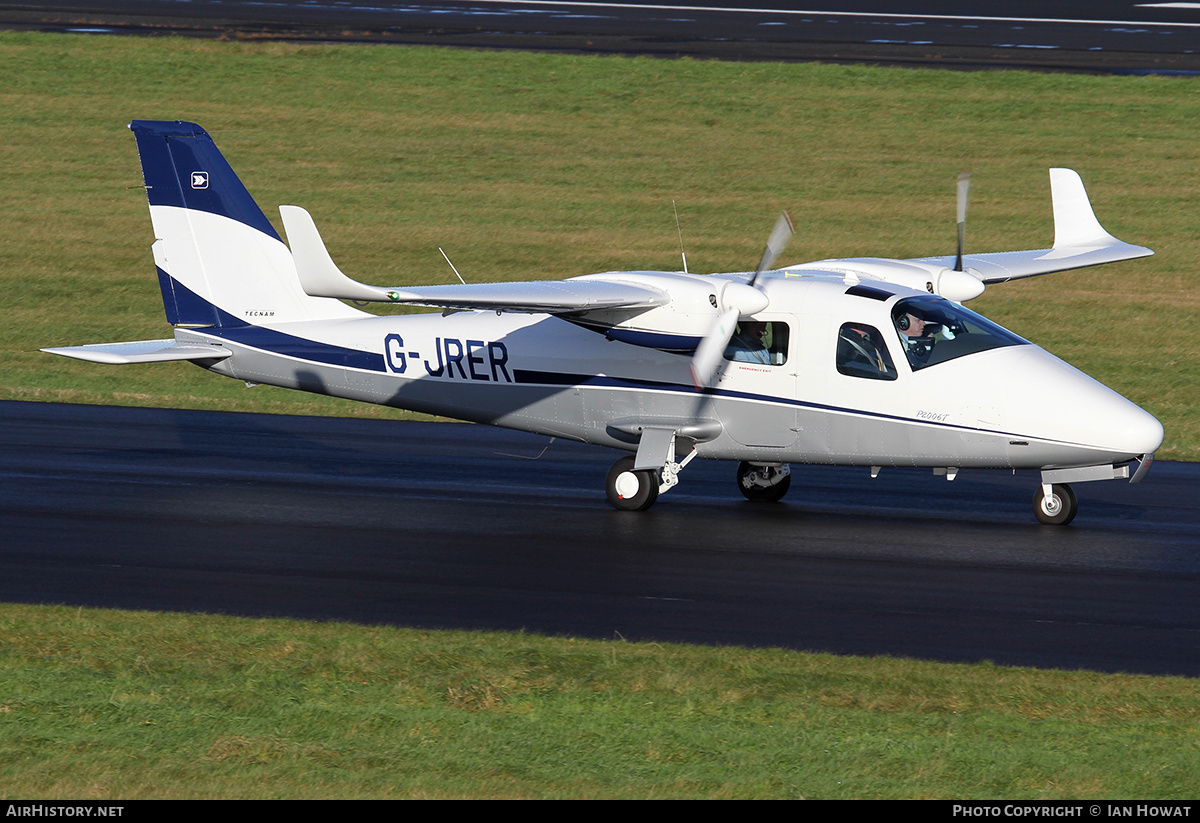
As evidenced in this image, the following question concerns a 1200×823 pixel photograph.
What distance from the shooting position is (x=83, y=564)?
14.9 meters

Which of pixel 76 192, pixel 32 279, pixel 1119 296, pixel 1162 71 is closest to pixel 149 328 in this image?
pixel 32 279

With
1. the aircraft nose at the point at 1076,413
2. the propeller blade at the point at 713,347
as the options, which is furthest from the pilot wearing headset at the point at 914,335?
the propeller blade at the point at 713,347

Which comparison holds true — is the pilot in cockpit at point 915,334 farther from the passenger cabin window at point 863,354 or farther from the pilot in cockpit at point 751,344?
the pilot in cockpit at point 751,344

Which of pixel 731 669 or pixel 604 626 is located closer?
pixel 731 669

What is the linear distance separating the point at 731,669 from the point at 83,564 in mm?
7103

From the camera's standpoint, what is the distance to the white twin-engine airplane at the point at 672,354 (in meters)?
15.8

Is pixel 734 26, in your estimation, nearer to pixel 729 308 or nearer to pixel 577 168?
pixel 577 168

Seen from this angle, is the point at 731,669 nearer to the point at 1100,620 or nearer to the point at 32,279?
the point at 1100,620

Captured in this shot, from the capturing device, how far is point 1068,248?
20.7 meters

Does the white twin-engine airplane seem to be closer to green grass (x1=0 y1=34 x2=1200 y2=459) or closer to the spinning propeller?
the spinning propeller

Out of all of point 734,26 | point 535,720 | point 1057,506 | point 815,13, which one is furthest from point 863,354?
point 815,13

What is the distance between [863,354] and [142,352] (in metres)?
8.85

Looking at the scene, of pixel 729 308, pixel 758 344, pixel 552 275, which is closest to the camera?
pixel 729 308

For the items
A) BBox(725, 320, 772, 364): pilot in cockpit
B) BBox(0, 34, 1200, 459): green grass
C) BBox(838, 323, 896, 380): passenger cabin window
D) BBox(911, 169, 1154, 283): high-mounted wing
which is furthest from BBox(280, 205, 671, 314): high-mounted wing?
BBox(0, 34, 1200, 459): green grass
